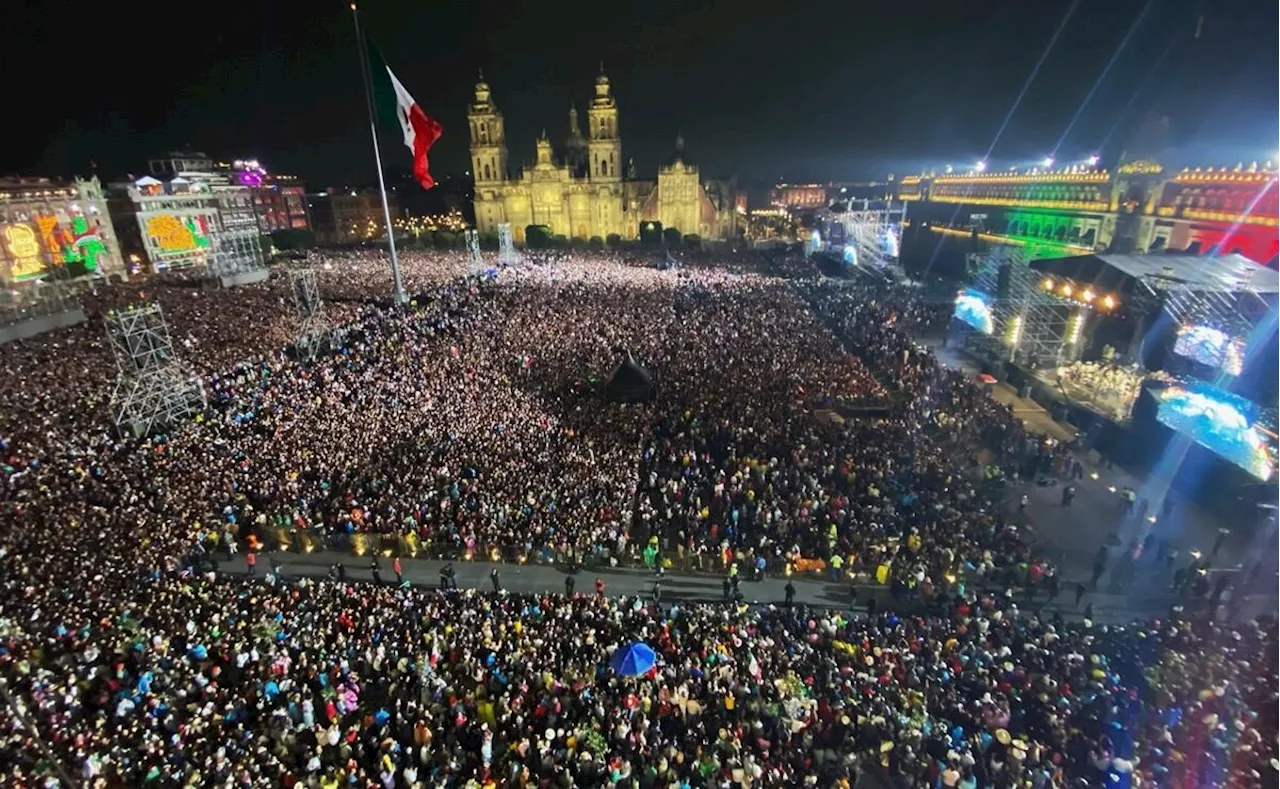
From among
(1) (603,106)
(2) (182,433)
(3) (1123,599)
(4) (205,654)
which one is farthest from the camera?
(1) (603,106)

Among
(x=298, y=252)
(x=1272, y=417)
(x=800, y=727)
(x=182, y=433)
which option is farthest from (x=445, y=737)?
(x=298, y=252)

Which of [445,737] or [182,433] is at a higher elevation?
[182,433]

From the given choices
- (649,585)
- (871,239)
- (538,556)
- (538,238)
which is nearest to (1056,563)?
(649,585)

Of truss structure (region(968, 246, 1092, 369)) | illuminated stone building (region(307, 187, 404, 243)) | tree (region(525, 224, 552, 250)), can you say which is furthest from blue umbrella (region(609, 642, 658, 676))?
illuminated stone building (region(307, 187, 404, 243))

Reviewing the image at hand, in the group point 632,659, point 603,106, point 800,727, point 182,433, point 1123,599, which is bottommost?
point 1123,599

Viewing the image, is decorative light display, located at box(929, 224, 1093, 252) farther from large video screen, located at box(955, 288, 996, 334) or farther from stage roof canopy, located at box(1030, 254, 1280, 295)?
stage roof canopy, located at box(1030, 254, 1280, 295)

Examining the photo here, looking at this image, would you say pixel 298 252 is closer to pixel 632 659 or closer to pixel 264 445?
A: pixel 264 445
